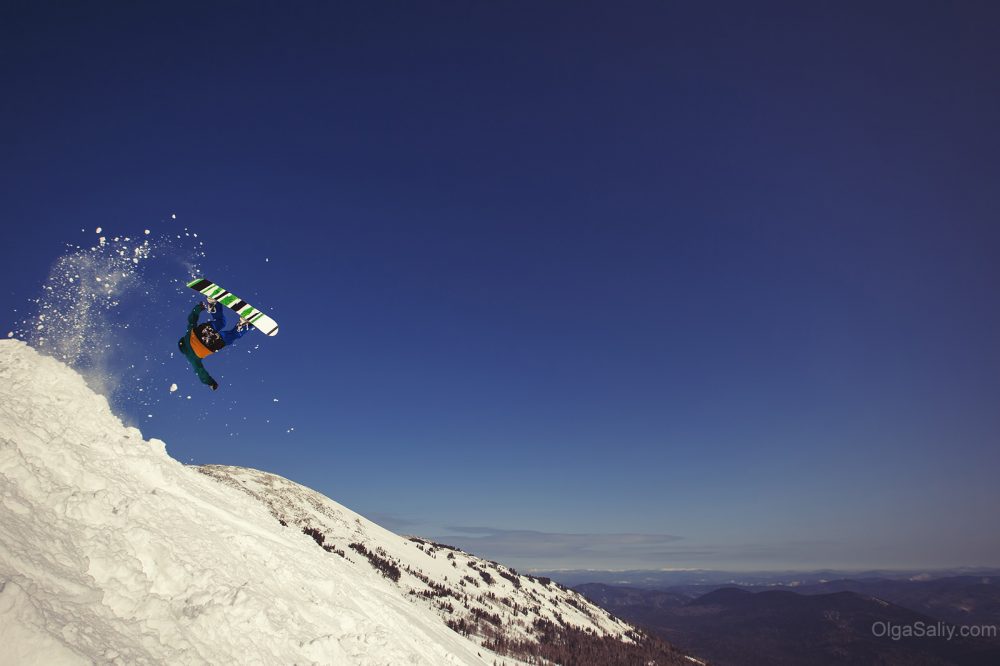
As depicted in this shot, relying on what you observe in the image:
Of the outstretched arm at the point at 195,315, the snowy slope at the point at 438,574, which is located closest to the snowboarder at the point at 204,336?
the outstretched arm at the point at 195,315

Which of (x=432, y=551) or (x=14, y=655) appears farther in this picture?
(x=432, y=551)

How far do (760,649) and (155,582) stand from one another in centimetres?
24175

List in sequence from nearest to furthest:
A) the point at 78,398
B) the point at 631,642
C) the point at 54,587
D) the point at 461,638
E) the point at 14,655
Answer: the point at 14,655
the point at 54,587
the point at 78,398
the point at 461,638
the point at 631,642

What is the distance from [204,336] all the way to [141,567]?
1099cm

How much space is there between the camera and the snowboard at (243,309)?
17031 millimetres

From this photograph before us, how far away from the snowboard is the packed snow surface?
4982 millimetres

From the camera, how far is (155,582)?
24.5 ft

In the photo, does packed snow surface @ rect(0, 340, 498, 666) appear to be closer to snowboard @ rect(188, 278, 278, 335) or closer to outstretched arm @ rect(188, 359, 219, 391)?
outstretched arm @ rect(188, 359, 219, 391)

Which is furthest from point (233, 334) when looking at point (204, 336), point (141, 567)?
point (141, 567)

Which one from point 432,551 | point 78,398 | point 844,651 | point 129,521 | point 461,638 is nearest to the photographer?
point 129,521

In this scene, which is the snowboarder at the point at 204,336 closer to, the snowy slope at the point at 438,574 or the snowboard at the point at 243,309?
the snowboard at the point at 243,309

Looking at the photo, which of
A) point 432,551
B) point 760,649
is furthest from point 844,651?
point 432,551

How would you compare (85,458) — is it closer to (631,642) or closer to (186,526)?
(186,526)

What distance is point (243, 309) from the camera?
17.1 m
